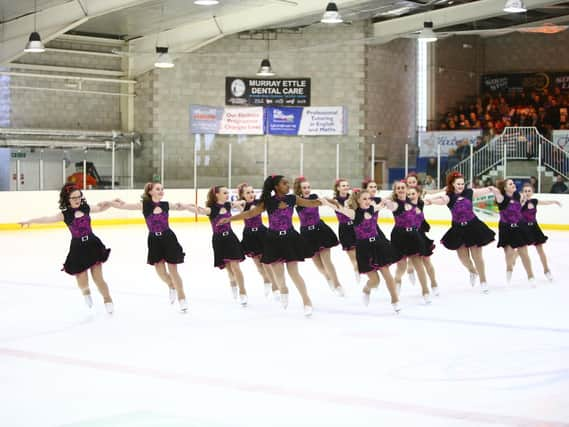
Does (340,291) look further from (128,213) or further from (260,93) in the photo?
(260,93)

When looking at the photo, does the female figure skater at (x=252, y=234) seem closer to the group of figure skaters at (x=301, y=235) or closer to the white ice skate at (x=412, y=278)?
the group of figure skaters at (x=301, y=235)

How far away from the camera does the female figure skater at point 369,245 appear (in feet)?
28.3

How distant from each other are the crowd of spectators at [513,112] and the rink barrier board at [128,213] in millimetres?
7205

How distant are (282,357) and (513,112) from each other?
23892mm

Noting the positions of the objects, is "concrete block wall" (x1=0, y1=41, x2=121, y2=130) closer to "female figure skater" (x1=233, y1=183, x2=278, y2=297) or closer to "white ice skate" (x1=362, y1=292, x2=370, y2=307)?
"female figure skater" (x1=233, y1=183, x2=278, y2=297)

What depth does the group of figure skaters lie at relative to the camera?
8.70 meters

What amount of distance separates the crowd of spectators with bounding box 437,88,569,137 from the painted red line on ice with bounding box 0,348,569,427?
2223 centimetres

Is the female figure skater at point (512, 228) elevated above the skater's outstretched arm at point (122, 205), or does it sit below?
below

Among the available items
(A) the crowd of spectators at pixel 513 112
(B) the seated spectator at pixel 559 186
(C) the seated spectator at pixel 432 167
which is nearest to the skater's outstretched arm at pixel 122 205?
(B) the seated spectator at pixel 559 186

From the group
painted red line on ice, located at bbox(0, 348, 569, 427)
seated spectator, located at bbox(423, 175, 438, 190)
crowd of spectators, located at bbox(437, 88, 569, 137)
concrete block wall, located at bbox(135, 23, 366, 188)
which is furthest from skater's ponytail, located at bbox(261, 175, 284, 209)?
crowd of spectators, located at bbox(437, 88, 569, 137)

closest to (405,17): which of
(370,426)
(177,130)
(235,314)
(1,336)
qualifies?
(177,130)

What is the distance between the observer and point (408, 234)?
9.67m

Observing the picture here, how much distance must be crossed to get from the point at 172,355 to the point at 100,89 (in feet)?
67.3

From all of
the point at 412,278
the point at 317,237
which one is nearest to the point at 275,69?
the point at 412,278
